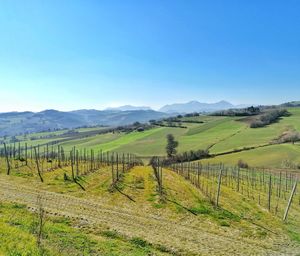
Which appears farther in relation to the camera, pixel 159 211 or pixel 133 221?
pixel 159 211

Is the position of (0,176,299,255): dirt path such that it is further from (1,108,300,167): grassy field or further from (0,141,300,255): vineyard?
(1,108,300,167): grassy field

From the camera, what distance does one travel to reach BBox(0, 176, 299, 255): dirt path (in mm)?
27672

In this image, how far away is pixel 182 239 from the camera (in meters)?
28.8

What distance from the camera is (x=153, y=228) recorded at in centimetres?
3088

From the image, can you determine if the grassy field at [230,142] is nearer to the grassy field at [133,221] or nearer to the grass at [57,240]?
the grassy field at [133,221]

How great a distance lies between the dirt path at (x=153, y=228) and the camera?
90.8 ft

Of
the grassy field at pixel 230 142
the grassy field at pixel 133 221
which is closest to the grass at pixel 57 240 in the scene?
the grassy field at pixel 133 221

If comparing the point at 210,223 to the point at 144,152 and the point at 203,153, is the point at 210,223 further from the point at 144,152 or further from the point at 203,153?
the point at 144,152

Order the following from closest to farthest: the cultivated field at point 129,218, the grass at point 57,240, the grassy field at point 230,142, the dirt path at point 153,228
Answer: the grass at point 57,240 < the cultivated field at point 129,218 < the dirt path at point 153,228 < the grassy field at point 230,142

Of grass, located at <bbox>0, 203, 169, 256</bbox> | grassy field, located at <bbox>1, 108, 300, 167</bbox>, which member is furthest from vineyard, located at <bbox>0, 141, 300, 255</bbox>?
grassy field, located at <bbox>1, 108, 300, 167</bbox>

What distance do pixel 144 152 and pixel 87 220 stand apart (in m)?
117

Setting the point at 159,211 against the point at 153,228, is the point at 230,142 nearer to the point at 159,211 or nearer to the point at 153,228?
the point at 159,211

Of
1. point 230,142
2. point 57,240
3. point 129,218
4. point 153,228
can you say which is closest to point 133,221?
point 129,218

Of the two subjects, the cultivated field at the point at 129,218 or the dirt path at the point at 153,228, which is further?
the dirt path at the point at 153,228
